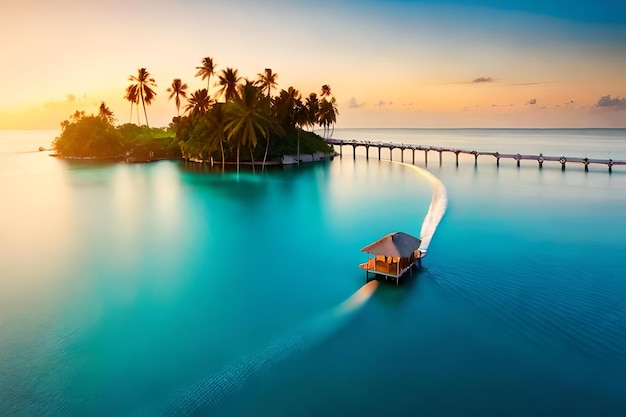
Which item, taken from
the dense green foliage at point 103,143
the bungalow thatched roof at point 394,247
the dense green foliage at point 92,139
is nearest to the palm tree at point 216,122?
the dense green foliage at point 103,143

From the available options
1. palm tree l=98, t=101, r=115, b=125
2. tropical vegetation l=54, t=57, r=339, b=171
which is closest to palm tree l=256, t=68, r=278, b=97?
tropical vegetation l=54, t=57, r=339, b=171

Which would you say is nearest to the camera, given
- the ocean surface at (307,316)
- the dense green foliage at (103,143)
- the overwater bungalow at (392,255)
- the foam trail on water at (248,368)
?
the foam trail on water at (248,368)

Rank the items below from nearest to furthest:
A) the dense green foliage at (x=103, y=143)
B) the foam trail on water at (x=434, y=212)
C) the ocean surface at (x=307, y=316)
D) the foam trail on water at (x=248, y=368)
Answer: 1. the foam trail on water at (x=248, y=368)
2. the ocean surface at (x=307, y=316)
3. the foam trail on water at (x=434, y=212)
4. the dense green foliage at (x=103, y=143)

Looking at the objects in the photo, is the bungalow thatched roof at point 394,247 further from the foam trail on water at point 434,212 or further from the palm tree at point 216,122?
the palm tree at point 216,122

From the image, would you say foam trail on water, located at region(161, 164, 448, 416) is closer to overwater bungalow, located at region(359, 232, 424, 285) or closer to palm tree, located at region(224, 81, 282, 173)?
overwater bungalow, located at region(359, 232, 424, 285)

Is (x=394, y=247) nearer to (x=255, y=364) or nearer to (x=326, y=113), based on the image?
(x=255, y=364)

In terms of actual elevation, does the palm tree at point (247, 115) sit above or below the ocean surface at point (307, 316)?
above

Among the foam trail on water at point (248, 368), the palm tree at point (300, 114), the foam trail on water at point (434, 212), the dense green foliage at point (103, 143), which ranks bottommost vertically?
the foam trail on water at point (248, 368)

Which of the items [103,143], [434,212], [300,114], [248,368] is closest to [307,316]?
[248,368]
